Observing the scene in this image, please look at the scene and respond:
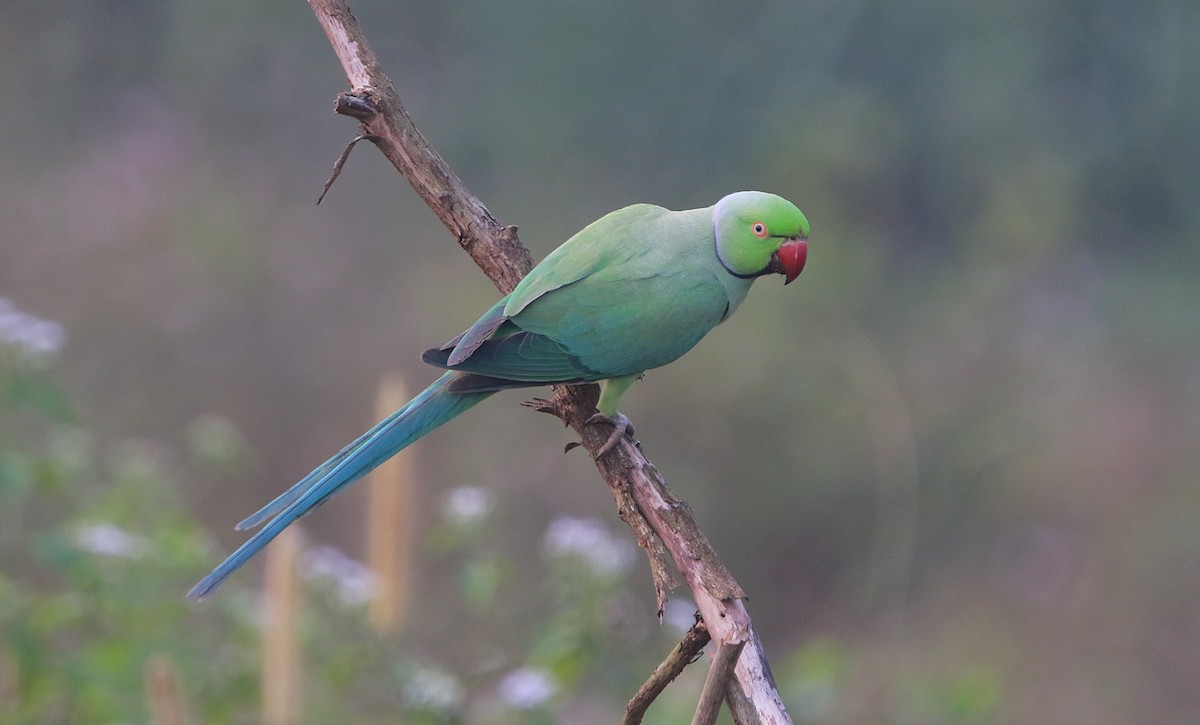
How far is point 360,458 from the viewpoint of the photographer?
2.09 meters

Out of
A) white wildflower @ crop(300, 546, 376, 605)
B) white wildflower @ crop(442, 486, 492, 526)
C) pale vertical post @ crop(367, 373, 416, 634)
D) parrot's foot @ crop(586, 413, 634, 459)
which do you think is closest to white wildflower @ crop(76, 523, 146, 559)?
white wildflower @ crop(300, 546, 376, 605)

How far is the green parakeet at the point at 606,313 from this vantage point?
214cm

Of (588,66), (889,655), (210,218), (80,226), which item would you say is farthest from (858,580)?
(80,226)

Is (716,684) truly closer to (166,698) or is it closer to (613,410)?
(613,410)

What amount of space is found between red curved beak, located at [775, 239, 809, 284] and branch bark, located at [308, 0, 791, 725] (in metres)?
0.45

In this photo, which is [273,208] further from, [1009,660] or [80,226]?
[1009,660]

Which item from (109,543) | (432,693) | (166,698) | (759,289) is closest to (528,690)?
(432,693)

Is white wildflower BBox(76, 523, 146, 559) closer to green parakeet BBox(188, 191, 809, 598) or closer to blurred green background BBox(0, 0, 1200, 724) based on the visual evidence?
green parakeet BBox(188, 191, 809, 598)

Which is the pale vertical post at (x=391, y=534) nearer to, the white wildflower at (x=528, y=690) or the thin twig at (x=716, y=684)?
the white wildflower at (x=528, y=690)

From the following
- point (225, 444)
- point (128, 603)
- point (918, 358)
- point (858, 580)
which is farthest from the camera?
point (918, 358)

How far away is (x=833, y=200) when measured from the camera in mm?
5355

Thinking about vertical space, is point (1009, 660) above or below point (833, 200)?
below

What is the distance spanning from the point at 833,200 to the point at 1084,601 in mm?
2071

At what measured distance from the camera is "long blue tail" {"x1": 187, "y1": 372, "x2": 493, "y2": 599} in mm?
1992
